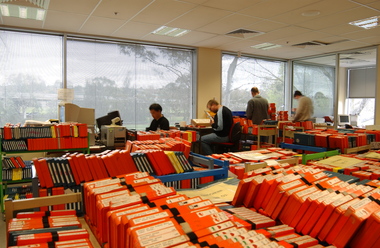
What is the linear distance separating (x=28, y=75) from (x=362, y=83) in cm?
1094

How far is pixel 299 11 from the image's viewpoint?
16.3 feet

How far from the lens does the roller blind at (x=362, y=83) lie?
10.9m

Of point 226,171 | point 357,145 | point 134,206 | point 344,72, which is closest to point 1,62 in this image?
point 226,171

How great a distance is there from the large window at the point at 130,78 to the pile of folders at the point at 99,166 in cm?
485

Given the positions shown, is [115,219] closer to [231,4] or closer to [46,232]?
[46,232]

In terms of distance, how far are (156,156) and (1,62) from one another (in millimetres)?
5125

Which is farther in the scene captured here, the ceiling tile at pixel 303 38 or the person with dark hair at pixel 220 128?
the ceiling tile at pixel 303 38

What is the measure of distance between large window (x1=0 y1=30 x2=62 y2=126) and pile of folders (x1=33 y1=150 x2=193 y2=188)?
469 centimetres

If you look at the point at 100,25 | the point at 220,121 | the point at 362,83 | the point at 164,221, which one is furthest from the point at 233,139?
the point at 362,83

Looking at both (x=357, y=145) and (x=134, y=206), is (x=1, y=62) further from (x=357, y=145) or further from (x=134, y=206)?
(x=357, y=145)

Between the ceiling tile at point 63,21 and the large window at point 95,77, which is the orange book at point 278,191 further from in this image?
the large window at point 95,77

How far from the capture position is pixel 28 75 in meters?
6.22

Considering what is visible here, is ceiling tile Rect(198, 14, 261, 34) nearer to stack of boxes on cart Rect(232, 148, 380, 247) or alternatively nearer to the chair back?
the chair back

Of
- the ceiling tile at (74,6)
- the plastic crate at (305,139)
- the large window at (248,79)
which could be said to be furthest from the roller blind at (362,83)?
the ceiling tile at (74,6)
